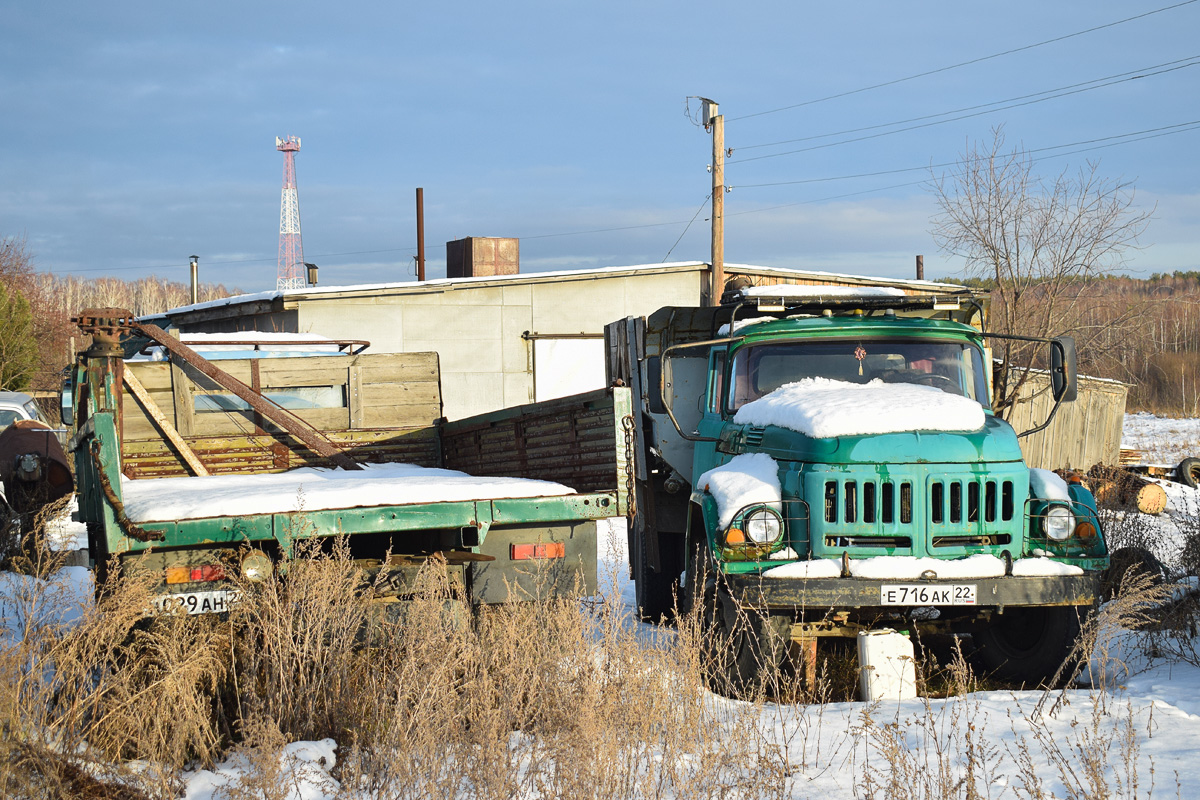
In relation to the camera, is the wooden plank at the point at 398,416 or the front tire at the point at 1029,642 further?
the wooden plank at the point at 398,416

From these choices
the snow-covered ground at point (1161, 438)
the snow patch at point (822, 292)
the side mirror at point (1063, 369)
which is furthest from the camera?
the snow-covered ground at point (1161, 438)

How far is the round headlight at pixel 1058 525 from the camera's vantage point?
5617 mm

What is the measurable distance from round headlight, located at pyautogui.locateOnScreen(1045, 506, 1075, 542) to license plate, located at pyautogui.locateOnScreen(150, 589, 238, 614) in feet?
14.3

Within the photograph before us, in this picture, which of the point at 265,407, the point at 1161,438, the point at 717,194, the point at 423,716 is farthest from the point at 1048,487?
the point at 1161,438


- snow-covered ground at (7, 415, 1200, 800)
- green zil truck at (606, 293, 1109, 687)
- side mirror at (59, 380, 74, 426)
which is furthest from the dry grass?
side mirror at (59, 380, 74, 426)

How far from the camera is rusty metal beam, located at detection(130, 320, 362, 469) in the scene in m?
7.09

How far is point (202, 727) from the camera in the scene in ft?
14.1

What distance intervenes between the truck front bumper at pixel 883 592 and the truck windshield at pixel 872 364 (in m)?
1.65

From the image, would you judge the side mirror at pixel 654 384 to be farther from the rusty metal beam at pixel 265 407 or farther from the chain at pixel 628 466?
the rusty metal beam at pixel 265 407

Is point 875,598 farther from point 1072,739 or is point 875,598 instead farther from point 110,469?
point 110,469

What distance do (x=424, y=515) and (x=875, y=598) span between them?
2428mm

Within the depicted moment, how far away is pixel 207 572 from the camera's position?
15.3ft

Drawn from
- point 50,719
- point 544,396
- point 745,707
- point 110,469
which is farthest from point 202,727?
point 544,396

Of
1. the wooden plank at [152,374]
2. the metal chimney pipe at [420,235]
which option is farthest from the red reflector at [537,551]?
the metal chimney pipe at [420,235]
